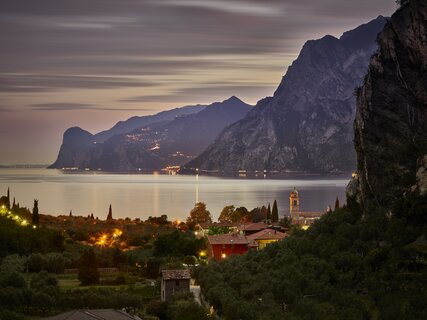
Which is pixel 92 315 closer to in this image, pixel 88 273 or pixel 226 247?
pixel 88 273

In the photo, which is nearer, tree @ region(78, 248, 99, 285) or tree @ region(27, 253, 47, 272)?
tree @ region(78, 248, 99, 285)

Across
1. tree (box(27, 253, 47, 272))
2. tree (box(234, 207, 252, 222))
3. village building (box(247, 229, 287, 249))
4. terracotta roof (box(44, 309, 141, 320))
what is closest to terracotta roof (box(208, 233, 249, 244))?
village building (box(247, 229, 287, 249))

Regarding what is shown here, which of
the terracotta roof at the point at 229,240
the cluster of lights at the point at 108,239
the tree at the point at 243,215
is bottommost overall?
the cluster of lights at the point at 108,239

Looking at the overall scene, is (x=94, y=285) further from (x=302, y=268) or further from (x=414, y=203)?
(x=414, y=203)

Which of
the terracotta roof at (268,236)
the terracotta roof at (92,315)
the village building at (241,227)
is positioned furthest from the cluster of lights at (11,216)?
the terracotta roof at (92,315)

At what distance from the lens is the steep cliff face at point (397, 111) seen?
40.3 metres

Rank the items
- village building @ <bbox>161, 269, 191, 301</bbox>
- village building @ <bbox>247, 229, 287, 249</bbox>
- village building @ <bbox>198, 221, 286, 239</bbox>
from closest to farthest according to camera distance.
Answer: village building @ <bbox>161, 269, 191, 301</bbox>, village building @ <bbox>247, 229, 287, 249</bbox>, village building @ <bbox>198, 221, 286, 239</bbox>

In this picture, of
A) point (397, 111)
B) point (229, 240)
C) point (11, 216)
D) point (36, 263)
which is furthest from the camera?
point (11, 216)

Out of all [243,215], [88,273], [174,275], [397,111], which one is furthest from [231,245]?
[243,215]

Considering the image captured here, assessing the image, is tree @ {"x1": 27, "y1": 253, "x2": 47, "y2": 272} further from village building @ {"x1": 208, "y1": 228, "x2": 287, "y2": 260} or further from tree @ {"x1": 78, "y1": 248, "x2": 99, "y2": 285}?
village building @ {"x1": 208, "y1": 228, "x2": 287, "y2": 260}

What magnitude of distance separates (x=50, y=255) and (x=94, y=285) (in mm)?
11599

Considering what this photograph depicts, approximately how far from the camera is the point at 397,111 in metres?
42.2

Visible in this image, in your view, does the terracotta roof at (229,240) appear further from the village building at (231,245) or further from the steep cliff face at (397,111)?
the steep cliff face at (397,111)

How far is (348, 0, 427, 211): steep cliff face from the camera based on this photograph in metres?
40.3
